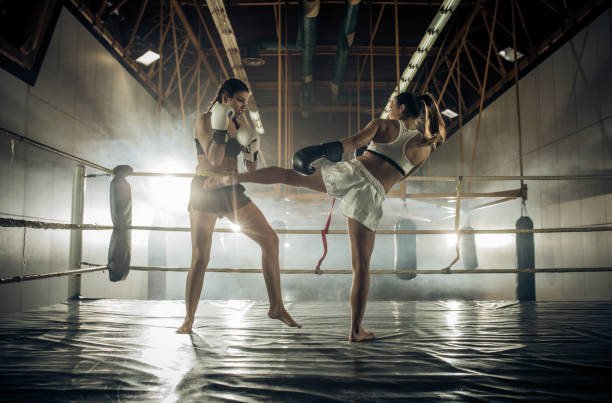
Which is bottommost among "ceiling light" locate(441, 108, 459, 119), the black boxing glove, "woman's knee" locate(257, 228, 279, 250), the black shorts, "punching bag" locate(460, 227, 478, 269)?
"punching bag" locate(460, 227, 478, 269)

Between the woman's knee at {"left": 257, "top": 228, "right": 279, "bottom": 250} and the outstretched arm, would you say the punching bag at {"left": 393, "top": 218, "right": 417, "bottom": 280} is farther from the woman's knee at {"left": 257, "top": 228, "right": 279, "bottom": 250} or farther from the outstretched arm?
the outstretched arm

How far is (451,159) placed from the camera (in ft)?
28.2

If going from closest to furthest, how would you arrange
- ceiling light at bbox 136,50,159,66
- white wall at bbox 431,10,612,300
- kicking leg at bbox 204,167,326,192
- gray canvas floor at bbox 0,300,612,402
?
gray canvas floor at bbox 0,300,612,402
kicking leg at bbox 204,167,326,192
white wall at bbox 431,10,612,300
ceiling light at bbox 136,50,159,66

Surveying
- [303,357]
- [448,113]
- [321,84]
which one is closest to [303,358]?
[303,357]

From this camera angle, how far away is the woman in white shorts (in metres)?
1.52

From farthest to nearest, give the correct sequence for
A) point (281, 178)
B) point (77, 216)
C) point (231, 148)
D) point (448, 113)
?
point (448, 113) → point (77, 216) → point (231, 148) → point (281, 178)

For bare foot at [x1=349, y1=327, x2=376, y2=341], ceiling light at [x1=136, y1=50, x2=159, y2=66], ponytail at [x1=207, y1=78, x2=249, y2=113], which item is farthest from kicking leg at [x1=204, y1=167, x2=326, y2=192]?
ceiling light at [x1=136, y1=50, x2=159, y2=66]

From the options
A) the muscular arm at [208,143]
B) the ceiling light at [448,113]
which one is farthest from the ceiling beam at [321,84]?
the muscular arm at [208,143]

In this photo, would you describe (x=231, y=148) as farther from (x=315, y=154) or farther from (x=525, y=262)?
(x=525, y=262)

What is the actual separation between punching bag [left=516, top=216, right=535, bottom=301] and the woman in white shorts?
259 cm

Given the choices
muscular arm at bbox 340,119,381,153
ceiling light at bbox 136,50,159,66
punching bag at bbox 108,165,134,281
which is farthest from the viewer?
ceiling light at bbox 136,50,159,66

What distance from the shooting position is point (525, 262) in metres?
3.66

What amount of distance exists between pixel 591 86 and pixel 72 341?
16.6ft

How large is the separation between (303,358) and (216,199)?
0.85m
